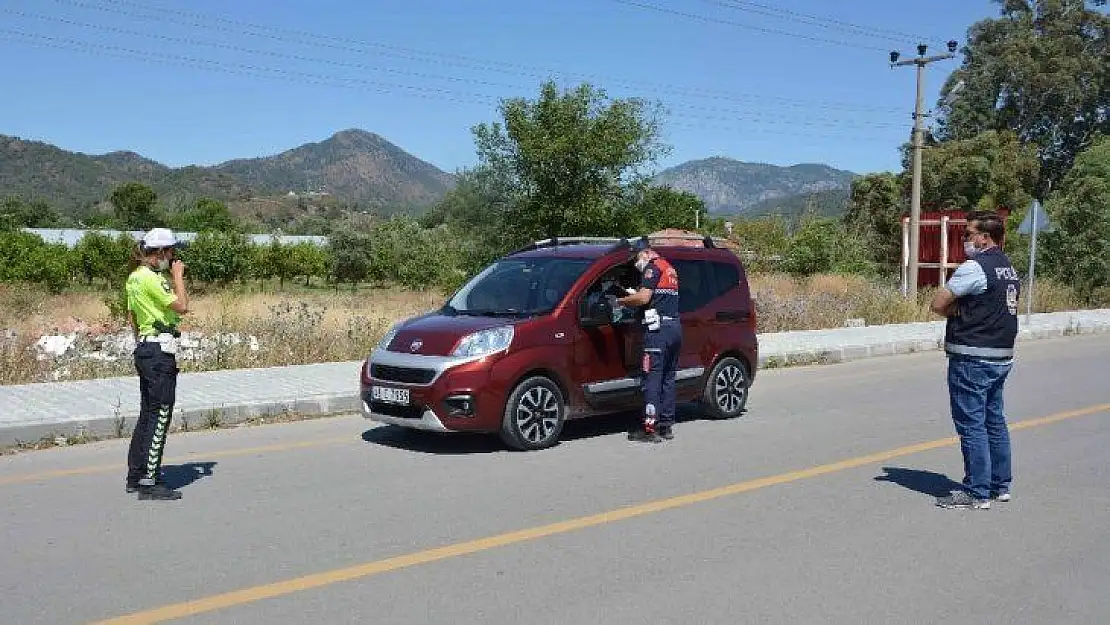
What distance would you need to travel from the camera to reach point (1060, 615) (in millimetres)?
4809

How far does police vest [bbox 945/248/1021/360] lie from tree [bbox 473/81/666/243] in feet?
72.0

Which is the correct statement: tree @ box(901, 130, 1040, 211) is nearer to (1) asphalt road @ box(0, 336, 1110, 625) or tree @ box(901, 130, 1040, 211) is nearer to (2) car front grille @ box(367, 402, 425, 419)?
(1) asphalt road @ box(0, 336, 1110, 625)

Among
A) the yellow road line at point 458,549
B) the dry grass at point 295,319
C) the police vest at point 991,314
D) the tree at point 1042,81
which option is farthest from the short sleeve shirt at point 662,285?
the tree at point 1042,81

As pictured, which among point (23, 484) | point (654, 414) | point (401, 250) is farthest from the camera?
point (401, 250)

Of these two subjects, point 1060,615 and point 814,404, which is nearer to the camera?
point 1060,615

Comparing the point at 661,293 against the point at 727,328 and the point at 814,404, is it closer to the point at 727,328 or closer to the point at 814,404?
the point at 727,328

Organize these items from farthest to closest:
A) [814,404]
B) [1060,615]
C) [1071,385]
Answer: [1071,385] → [814,404] → [1060,615]

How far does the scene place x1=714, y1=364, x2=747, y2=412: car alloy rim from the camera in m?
10.5

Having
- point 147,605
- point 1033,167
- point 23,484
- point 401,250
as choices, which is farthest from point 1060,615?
point 1033,167

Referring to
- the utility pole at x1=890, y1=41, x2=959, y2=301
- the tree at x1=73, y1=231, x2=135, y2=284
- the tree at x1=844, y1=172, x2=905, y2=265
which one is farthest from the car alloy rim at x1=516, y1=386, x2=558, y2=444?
the tree at x1=844, y1=172, x2=905, y2=265

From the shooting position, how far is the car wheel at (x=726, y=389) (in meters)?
10.4

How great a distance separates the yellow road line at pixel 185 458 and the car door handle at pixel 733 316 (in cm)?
389

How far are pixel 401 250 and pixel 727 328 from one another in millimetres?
41855

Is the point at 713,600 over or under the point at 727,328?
under
